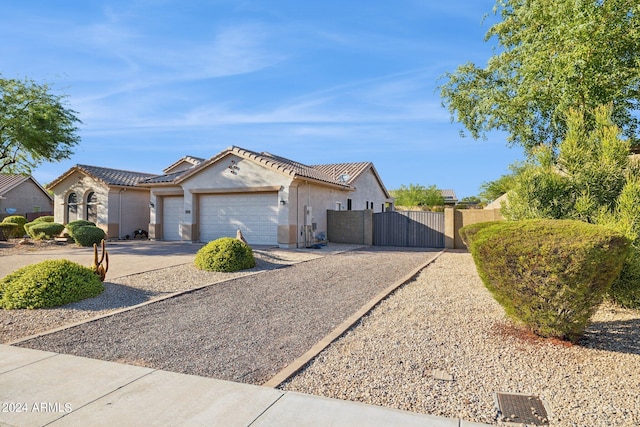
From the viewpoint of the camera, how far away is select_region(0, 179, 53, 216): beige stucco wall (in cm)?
3641

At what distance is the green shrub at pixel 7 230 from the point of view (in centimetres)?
2388

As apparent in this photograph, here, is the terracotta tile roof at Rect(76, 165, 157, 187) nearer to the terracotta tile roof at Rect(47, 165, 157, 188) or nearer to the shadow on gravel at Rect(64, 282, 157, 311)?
the terracotta tile roof at Rect(47, 165, 157, 188)

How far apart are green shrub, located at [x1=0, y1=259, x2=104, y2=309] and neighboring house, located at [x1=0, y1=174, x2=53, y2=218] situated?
33282 millimetres

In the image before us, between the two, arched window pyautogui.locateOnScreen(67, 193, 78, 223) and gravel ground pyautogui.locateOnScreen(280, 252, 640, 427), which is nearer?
gravel ground pyautogui.locateOnScreen(280, 252, 640, 427)

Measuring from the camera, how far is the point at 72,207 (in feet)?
86.5

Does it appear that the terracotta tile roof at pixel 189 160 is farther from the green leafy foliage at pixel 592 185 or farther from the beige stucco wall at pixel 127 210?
the green leafy foliage at pixel 592 185

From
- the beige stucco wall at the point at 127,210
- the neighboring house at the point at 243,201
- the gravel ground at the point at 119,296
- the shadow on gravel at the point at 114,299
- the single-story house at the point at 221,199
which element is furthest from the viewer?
the beige stucco wall at the point at 127,210

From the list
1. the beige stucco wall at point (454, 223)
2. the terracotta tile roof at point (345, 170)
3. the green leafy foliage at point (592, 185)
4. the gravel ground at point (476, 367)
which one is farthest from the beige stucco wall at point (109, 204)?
the green leafy foliage at point (592, 185)

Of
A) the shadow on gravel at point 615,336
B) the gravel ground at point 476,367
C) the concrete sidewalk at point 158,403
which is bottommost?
the concrete sidewalk at point 158,403

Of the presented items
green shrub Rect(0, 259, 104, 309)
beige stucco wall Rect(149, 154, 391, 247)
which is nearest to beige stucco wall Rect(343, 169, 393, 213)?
beige stucco wall Rect(149, 154, 391, 247)

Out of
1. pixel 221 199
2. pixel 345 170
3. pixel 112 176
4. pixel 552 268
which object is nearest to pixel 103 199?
pixel 112 176

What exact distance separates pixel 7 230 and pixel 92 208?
4.83 metres

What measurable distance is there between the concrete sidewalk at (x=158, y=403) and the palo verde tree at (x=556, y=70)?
826 centimetres

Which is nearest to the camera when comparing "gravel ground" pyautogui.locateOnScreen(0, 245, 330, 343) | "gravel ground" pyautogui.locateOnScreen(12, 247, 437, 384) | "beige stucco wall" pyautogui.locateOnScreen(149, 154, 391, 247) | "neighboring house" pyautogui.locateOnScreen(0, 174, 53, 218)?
"gravel ground" pyautogui.locateOnScreen(12, 247, 437, 384)
